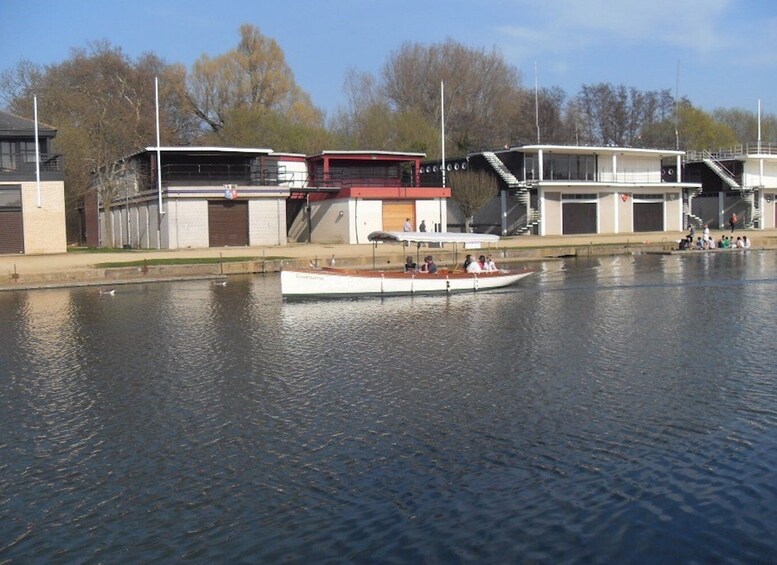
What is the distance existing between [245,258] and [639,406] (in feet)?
111

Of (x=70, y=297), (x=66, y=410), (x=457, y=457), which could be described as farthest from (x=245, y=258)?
(x=457, y=457)

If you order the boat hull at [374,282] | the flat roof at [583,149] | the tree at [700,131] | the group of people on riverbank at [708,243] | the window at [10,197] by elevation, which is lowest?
the boat hull at [374,282]

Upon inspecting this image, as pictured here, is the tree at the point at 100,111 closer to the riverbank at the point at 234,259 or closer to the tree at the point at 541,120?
the riverbank at the point at 234,259

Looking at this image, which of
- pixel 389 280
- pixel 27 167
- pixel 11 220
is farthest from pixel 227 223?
pixel 389 280

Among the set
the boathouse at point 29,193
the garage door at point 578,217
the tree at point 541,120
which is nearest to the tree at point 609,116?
the tree at point 541,120

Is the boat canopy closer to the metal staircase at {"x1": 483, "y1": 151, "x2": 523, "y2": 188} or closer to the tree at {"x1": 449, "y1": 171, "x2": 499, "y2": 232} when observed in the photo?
the tree at {"x1": 449, "y1": 171, "x2": 499, "y2": 232}

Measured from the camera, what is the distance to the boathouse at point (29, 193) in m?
51.7

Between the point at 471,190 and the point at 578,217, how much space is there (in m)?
11.3

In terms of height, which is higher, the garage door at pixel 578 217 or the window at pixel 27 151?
the window at pixel 27 151

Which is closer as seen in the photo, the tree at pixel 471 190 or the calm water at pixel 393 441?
the calm water at pixel 393 441

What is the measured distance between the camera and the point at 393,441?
13914 mm

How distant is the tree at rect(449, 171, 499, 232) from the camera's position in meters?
67.9

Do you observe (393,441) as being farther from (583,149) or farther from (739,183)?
(739,183)

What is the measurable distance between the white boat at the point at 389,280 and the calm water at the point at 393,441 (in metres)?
6.48
